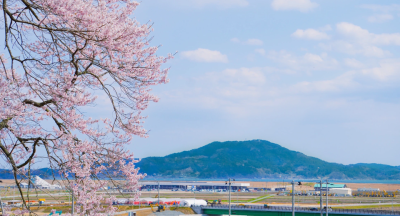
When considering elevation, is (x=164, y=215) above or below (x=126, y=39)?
below

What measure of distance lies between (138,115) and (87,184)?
7.58 ft

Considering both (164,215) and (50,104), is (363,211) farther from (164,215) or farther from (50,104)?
(50,104)

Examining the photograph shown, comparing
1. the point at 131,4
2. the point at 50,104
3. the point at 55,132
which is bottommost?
the point at 55,132

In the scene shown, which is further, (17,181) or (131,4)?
(131,4)

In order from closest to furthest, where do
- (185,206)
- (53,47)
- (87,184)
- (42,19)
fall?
1. (42,19)
2. (53,47)
3. (87,184)
4. (185,206)

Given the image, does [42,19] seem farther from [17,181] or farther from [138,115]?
[17,181]

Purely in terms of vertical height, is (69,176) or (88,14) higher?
(88,14)

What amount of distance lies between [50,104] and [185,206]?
7848 cm

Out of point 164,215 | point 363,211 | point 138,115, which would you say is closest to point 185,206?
point 164,215

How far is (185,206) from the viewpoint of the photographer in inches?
3388

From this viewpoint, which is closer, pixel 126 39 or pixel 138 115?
pixel 126 39

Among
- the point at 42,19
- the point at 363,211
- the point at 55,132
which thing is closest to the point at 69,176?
the point at 55,132

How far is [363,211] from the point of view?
65000 millimetres

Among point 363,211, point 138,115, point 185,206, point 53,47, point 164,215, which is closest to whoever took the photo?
point 53,47
